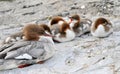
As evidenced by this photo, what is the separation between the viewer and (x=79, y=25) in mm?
6715

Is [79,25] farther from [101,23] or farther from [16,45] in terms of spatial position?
[16,45]

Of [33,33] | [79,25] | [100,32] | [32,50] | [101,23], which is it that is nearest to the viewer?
[32,50]

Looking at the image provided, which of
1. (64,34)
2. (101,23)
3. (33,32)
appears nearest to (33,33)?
(33,32)

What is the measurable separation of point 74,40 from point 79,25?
425 millimetres

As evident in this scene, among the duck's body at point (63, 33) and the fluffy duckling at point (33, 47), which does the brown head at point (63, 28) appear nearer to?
the duck's body at point (63, 33)

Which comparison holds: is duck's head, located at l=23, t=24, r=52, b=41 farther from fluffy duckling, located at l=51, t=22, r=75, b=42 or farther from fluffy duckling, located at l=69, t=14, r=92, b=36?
fluffy duckling, located at l=69, t=14, r=92, b=36

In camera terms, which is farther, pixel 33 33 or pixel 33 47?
pixel 33 33

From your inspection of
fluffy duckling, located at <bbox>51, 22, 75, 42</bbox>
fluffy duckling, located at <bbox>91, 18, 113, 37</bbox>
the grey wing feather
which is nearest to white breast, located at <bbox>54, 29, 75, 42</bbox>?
fluffy duckling, located at <bbox>51, 22, 75, 42</bbox>

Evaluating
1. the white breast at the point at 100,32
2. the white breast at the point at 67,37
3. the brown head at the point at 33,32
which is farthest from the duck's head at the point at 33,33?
the white breast at the point at 100,32

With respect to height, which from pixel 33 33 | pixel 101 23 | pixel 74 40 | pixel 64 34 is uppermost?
pixel 33 33

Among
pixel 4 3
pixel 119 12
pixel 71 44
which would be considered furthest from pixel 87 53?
pixel 4 3

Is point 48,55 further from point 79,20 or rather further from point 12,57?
point 79,20

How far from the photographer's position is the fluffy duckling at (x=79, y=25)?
662 centimetres

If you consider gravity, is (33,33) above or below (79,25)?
above
